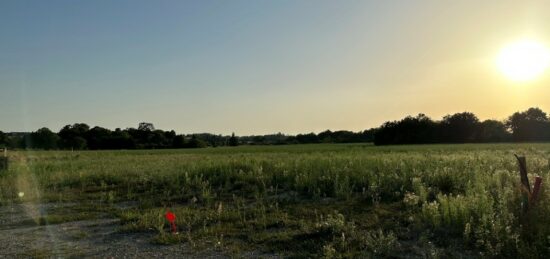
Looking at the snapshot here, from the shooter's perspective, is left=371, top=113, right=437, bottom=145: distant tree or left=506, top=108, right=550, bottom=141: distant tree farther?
left=371, top=113, right=437, bottom=145: distant tree

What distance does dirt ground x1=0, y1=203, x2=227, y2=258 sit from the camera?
7.00 metres

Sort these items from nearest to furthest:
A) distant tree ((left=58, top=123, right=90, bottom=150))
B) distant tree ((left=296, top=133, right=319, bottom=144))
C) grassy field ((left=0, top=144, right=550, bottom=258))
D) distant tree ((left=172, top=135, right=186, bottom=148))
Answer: grassy field ((left=0, top=144, right=550, bottom=258)), distant tree ((left=58, top=123, right=90, bottom=150)), distant tree ((left=172, top=135, right=186, bottom=148)), distant tree ((left=296, top=133, right=319, bottom=144))

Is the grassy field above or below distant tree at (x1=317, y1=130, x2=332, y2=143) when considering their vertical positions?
below

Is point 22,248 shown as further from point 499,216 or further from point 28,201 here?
point 499,216

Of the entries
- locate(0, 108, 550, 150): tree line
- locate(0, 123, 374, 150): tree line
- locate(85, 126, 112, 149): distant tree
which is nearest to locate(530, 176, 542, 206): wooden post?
locate(0, 108, 550, 150): tree line

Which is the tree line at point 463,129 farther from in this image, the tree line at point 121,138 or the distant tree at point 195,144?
the distant tree at point 195,144

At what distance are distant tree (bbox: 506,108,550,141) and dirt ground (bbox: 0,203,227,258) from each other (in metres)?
104

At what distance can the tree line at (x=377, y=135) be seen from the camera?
102m

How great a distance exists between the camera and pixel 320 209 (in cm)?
1042

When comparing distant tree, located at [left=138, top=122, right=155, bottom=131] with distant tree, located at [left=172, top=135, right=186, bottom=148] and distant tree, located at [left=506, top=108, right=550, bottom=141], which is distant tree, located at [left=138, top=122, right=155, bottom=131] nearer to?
distant tree, located at [left=172, top=135, right=186, bottom=148]

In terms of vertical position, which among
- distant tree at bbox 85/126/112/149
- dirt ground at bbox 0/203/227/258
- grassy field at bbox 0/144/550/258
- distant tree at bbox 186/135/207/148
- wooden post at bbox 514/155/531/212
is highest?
distant tree at bbox 85/126/112/149

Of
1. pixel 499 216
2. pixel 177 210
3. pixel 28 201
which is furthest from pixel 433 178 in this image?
pixel 28 201

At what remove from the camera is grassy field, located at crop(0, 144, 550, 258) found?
6.82 metres

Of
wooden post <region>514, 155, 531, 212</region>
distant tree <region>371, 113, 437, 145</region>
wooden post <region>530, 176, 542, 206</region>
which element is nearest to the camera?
wooden post <region>530, 176, 542, 206</region>
